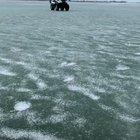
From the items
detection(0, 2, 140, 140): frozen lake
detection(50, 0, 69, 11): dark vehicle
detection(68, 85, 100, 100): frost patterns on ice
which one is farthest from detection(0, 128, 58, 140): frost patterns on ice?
detection(50, 0, 69, 11): dark vehicle

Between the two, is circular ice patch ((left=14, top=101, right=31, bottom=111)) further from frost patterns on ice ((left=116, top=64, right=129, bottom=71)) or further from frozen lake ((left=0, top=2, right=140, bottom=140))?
frost patterns on ice ((left=116, top=64, right=129, bottom=71))

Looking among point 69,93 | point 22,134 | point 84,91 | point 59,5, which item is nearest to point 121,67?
point 84,91

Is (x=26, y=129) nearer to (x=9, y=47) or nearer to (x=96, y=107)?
(x=96, y=107)

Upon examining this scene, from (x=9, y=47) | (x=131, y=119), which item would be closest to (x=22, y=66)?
(x=9, y=47)

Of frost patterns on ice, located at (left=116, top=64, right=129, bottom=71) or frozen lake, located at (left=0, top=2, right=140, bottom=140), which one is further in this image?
frost patterns on ice, located at (left=116, top=64, right=129, bottom=71)

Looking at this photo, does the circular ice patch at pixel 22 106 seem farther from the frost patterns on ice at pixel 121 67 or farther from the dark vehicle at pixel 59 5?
the dark vehicle at pixel 59 5

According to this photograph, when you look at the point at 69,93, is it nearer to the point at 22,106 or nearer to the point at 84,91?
the point at 84,91

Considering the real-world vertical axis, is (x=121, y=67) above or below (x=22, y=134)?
below

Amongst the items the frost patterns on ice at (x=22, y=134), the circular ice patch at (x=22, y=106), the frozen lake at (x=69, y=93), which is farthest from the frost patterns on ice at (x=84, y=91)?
the frost patterns on ice at (x=22, y=134)

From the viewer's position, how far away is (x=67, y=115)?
221 inches

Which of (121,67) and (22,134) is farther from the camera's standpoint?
(121,67)

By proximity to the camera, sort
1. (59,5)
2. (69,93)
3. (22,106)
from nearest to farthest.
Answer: (22,106) → (69,93) → (59,5)

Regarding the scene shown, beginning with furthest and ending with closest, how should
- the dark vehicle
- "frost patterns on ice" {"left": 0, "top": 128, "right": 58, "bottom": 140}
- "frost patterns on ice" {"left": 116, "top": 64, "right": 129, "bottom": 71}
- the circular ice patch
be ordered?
1. the dark vehicle
2. "frost patterns on ice" {"left": 116, "top": 64, "right": 129, "bottom": 71}
3. the circular ice patch
4. "frost patterns on ice" {"left": 0, "top": 128, "right": 58, "bottom": 140}

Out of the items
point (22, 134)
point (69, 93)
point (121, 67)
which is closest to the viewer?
point (22, 134)
